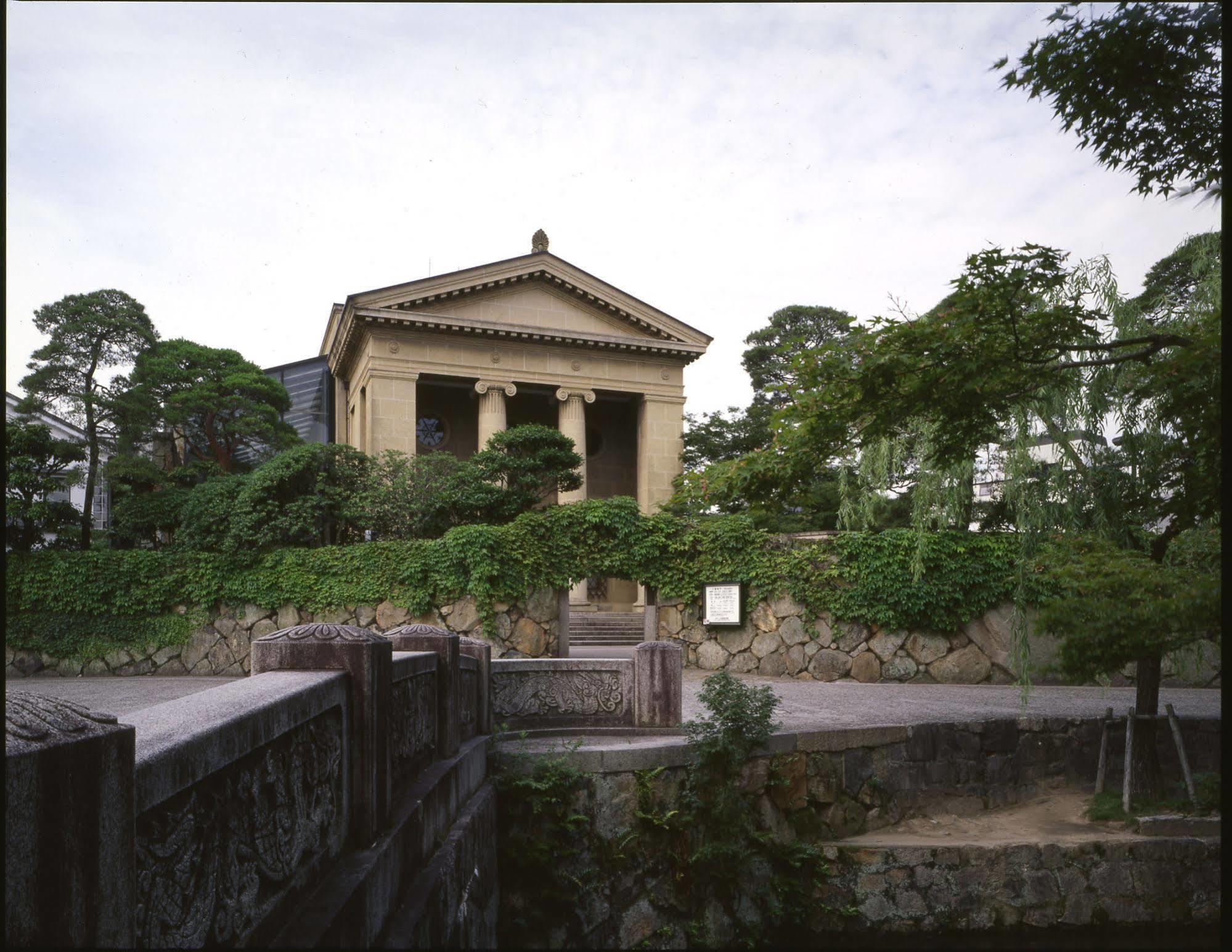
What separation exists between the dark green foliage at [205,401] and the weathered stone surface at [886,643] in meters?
16.2

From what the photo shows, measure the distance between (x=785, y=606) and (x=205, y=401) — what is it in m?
15.3

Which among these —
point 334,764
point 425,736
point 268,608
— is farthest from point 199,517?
point 334,764

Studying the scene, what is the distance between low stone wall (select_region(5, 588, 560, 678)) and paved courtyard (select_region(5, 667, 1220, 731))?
473mm

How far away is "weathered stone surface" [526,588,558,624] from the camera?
1923cm

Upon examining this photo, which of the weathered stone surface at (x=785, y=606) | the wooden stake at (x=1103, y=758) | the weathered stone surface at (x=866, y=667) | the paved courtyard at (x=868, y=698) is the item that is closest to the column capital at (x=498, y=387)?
the paved courtyard at (x=868, y=698)

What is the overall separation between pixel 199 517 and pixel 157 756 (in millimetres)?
19960

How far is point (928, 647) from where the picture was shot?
18359 millimetres

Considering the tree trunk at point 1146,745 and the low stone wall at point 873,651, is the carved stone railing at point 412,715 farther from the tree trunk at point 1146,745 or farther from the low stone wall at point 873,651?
the low stone wall at point 873,651

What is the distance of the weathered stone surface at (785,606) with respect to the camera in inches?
750

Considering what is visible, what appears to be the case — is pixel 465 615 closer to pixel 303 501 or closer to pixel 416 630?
pixel 303 501

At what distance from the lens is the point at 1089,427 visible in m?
11.8

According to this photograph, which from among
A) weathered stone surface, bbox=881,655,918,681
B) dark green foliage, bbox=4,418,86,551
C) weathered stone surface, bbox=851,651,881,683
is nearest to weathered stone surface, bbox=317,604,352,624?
dark green foliage, bbox=4,418,86,551

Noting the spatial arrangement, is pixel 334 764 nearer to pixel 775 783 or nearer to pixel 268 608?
pixel 775 783

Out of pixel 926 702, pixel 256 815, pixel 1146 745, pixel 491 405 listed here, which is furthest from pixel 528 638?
pixel 256 815
